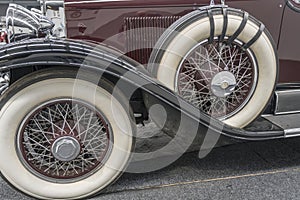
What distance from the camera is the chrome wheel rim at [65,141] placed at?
171 centimetres

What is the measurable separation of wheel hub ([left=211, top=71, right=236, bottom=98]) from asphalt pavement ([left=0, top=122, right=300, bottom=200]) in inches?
21.3

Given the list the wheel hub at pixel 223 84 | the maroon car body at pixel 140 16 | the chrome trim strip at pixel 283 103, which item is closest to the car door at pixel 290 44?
the maroon car body at pixel 140 16

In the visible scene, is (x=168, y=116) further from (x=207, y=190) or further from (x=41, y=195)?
(x=41, y=195)

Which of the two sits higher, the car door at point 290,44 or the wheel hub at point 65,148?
the car door at point 290,44

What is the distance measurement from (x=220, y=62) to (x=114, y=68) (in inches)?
28.9

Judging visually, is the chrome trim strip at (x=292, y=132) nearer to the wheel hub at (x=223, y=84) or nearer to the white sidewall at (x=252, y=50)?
the white sidewall at (x=252, y=50)

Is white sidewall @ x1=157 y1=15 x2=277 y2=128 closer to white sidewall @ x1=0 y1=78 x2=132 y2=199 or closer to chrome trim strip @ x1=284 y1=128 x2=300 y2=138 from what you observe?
chrome trim strip @ x1=284 y1=128 x2=300 y2=138

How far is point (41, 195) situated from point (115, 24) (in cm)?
117

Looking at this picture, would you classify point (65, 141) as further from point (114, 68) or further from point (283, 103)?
point (283, 103)

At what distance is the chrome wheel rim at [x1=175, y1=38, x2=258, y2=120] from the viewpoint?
6.39ft

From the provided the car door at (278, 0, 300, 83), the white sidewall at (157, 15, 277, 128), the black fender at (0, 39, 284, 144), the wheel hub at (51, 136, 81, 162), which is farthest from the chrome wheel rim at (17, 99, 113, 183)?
the car door at (278, 0, 300, 83)

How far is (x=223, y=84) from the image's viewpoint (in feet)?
6.38

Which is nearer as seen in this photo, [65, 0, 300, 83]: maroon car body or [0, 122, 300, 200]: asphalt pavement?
[0, 122, 300, 200]: asphalt pavement

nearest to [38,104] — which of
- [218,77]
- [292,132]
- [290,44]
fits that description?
[218,77]
